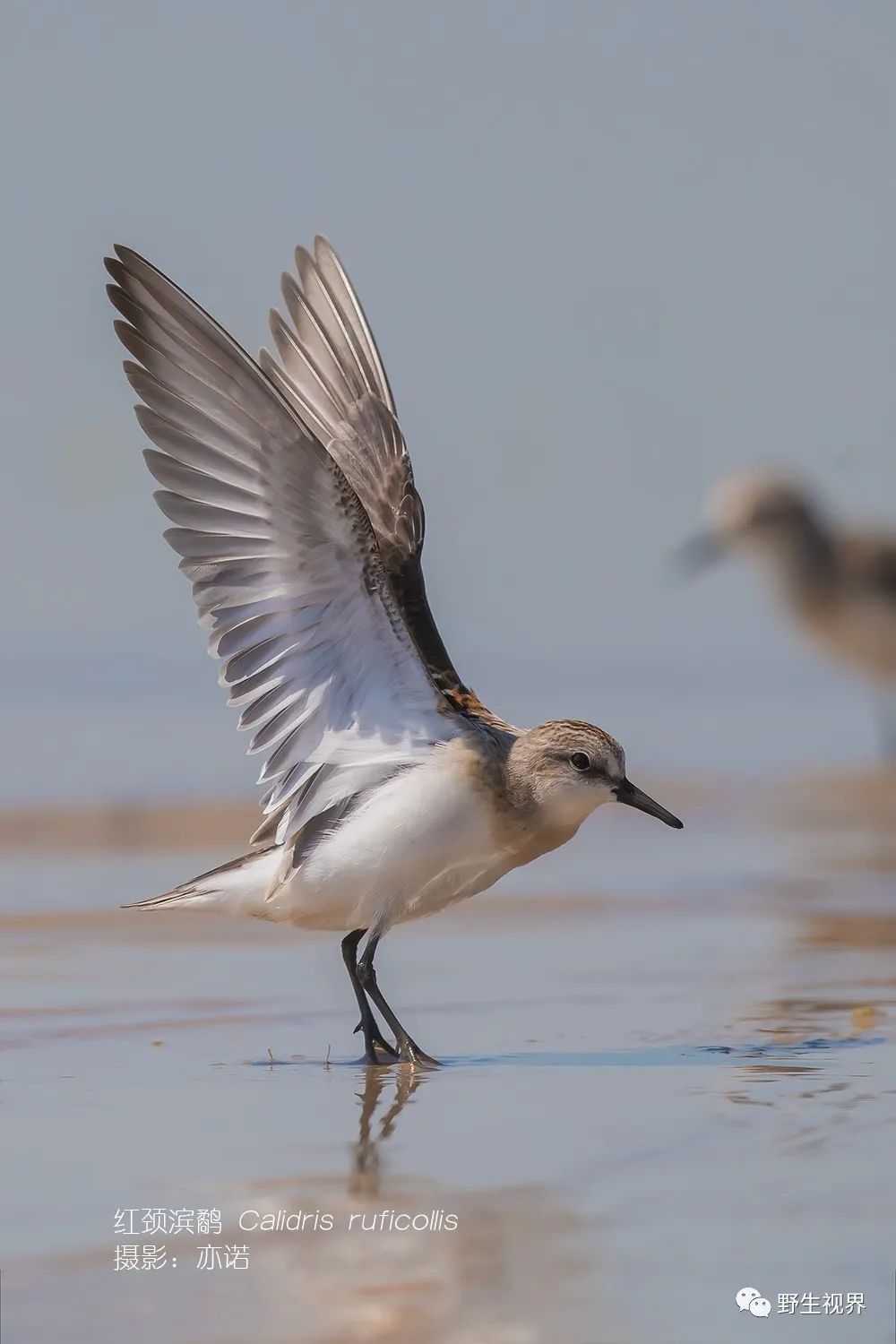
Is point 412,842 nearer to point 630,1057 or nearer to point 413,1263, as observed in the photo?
point 630,1057

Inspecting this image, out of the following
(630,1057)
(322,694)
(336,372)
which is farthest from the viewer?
(336,372)

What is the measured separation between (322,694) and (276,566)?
0.43 meters

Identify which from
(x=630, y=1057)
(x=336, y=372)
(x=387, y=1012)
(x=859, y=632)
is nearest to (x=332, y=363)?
(x=336, y=372)

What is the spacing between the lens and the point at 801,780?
567 inches

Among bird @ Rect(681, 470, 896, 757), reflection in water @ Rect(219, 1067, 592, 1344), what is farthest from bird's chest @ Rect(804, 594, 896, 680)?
reflection in water @ Rect(219, 1067, 592, 1344)

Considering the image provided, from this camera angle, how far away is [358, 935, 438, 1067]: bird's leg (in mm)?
6395

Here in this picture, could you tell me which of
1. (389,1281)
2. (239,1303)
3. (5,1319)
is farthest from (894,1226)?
(5,1319)

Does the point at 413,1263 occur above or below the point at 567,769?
below

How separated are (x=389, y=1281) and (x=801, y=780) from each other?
1053 cm

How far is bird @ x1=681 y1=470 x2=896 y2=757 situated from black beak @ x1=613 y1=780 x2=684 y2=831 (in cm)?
840

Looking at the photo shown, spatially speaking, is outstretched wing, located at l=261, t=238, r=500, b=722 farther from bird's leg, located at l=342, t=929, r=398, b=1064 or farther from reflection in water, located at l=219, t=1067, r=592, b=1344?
reflection in water, located at l=219, t=1067, r=592, b=1344

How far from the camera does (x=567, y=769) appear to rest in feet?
22.2

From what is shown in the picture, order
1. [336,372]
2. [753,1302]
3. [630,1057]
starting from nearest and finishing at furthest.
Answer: [753,1302]
[630,1057]
[336,372]

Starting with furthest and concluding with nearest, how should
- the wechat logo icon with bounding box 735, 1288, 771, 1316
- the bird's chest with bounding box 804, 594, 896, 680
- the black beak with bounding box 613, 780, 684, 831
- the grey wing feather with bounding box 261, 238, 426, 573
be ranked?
the bird's chest with bounding box 804, 594, 896, 680 < the grey wing feather with bounding box 261, 238, 426, 573 < the black beak with bounding box 613, 780, 684, 831 < the wechat logo icon with bounding box 735, 1288, 771, 1316
